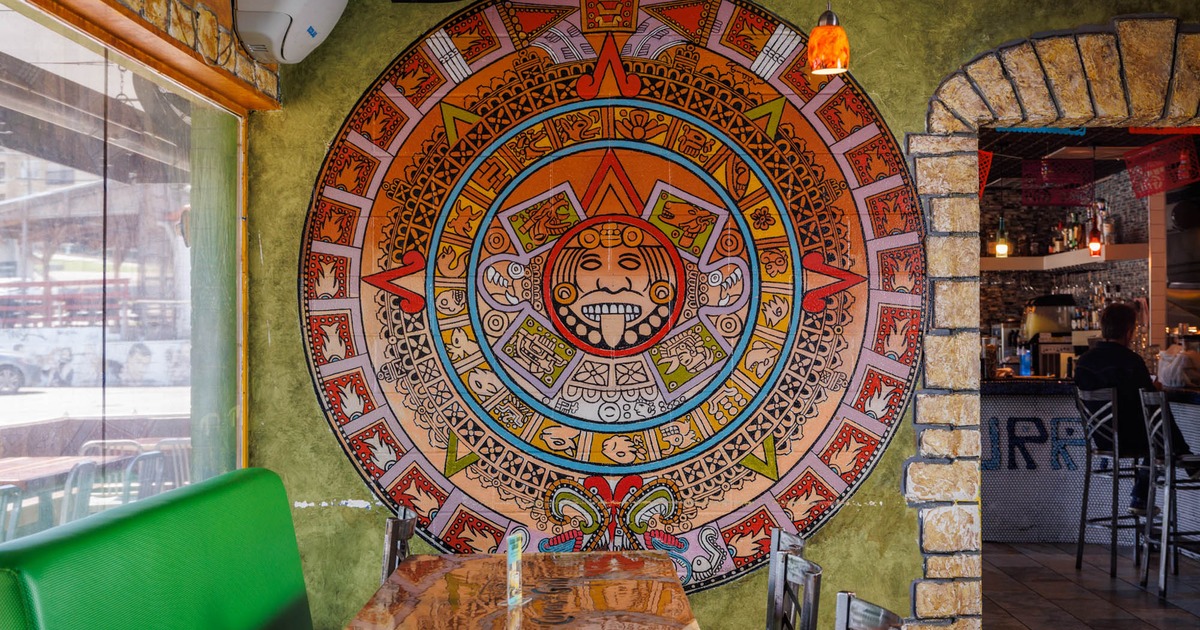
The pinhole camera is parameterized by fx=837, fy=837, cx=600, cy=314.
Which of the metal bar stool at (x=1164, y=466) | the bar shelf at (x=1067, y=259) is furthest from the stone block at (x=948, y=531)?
the bar shelf at (x=1067, y=259)

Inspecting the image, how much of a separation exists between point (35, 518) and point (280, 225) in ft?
5.15

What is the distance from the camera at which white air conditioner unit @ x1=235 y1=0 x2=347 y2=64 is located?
10.1 feet

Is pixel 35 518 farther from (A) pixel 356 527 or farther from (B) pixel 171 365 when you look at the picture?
(A) pixel 356 527

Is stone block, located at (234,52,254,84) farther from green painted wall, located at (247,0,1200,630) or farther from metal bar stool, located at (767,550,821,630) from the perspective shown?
metal bar stool, located at (767,550,821,630)

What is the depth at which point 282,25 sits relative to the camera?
10.2 ft

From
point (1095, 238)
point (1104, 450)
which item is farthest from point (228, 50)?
point (1095, 238)

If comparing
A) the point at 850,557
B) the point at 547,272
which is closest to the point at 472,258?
the point at 547,272

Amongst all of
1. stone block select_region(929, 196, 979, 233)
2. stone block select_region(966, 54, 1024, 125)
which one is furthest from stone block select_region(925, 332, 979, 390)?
stone block select_region(966, 54, 1024, 125)

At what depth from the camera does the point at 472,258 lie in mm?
3518

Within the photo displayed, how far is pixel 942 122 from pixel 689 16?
115 cm

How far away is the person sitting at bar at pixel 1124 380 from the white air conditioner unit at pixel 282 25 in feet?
15.9

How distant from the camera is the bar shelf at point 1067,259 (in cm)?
882

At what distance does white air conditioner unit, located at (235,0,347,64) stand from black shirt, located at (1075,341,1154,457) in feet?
15.9

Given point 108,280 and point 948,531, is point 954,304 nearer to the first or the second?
point 948,531
